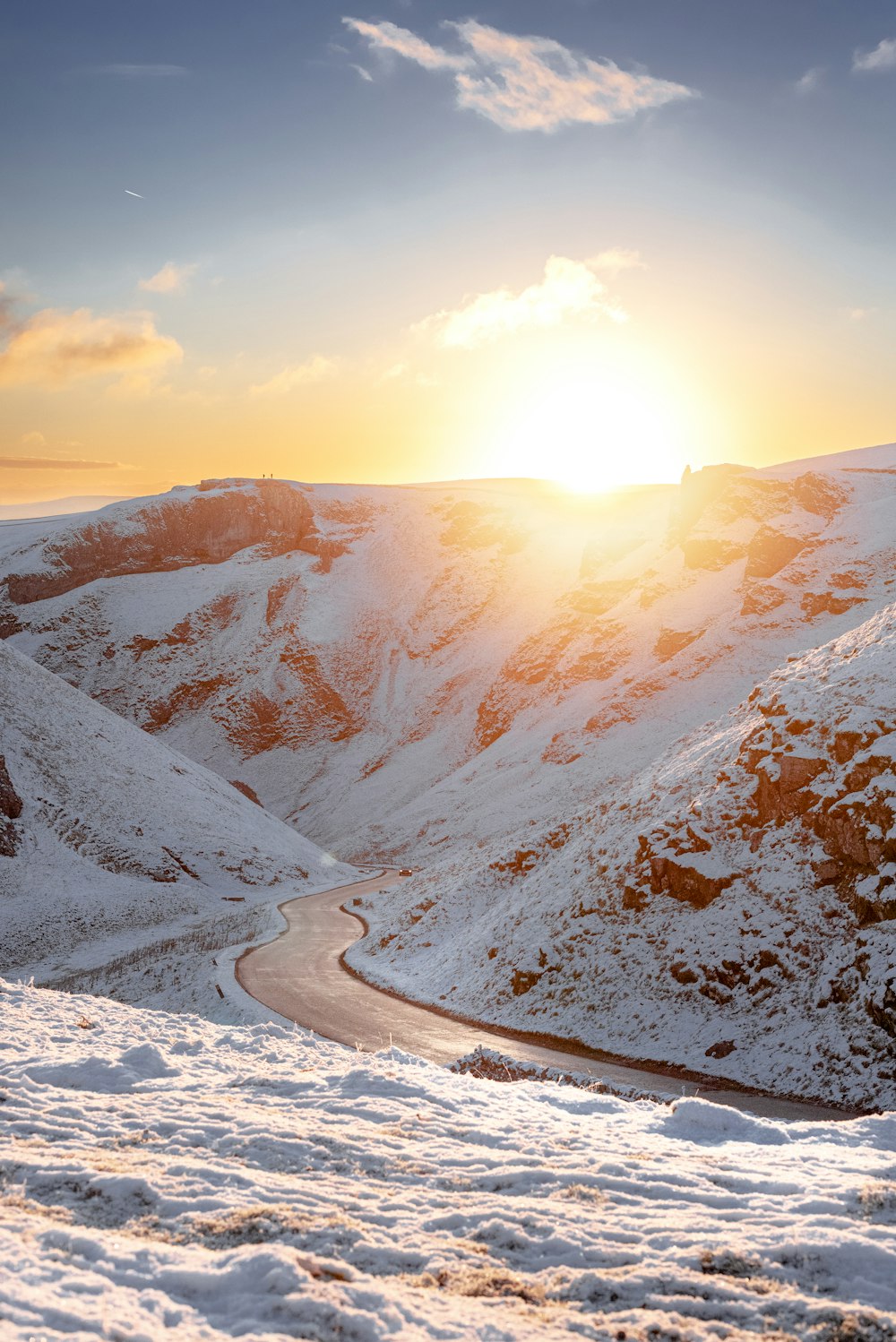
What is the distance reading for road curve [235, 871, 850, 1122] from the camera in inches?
728

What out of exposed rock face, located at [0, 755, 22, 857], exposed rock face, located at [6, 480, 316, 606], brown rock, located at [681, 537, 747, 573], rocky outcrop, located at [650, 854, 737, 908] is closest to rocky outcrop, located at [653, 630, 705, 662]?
brown rock, located at [681, 537, 747, 573]

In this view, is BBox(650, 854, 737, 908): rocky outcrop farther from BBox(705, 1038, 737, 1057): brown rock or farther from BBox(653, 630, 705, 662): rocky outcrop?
BBox(653, 630, 705, 662): rocky outcrop

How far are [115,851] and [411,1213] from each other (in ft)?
151

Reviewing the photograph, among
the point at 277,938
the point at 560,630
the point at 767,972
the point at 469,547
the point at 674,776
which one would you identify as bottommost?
the point at 277,938

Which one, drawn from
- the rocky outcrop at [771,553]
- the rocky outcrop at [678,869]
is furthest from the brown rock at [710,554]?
the rocky outcrop at [678,869]

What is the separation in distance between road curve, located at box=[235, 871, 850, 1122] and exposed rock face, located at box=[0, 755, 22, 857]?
16.1 meters

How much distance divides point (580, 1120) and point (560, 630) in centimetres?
9013

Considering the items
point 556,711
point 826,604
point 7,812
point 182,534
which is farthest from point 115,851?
point 182,534

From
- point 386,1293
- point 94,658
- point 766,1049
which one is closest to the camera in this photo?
point 386,1293

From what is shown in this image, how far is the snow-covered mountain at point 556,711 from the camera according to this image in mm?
21812

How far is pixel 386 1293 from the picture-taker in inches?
219

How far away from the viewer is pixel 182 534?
138000 mm

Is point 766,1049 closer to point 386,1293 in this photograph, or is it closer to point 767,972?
point 767,972

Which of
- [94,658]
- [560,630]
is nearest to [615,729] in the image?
[560,630]
